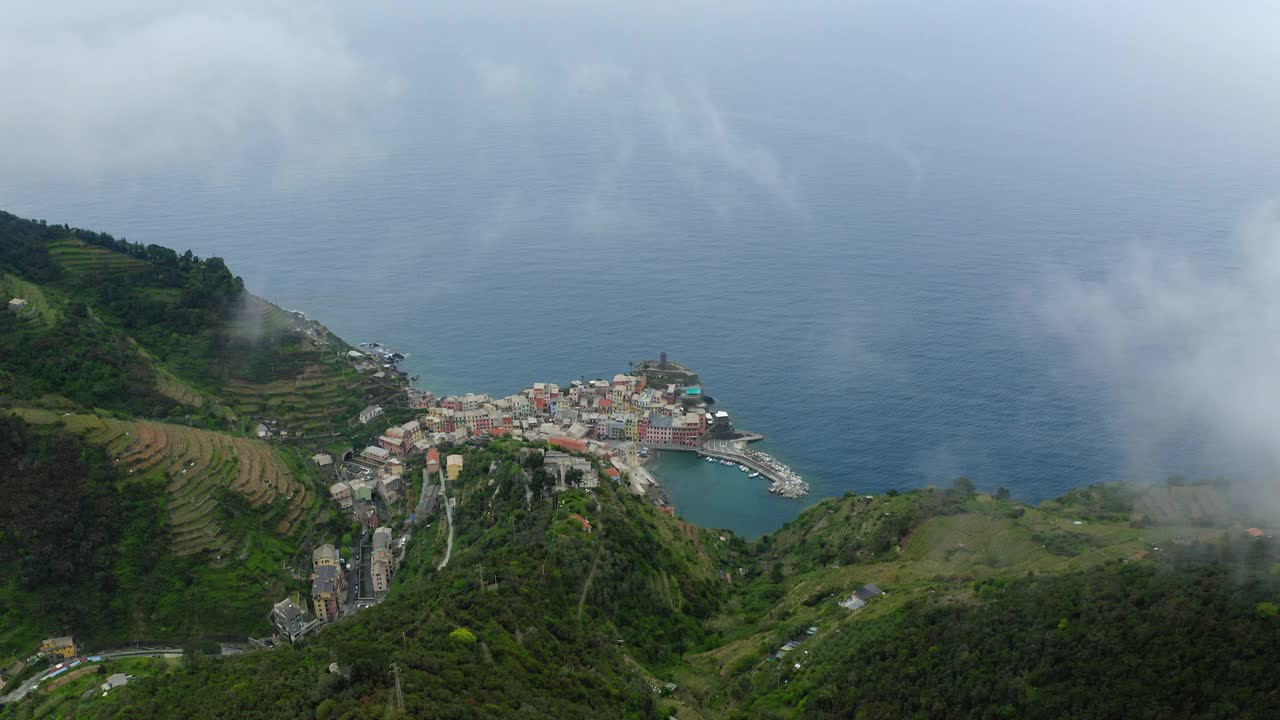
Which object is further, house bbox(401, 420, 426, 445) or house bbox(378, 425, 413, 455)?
house bbox(401, 420, 426, 445)

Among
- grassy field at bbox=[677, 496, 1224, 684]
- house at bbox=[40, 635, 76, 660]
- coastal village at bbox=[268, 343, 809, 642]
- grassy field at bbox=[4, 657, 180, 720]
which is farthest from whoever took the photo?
coastal village at bbox=[268, 343, 809, 642]

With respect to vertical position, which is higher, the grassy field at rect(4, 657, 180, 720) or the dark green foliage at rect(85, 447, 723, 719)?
the dark green foliage at rect(85, 447, 723, 719)

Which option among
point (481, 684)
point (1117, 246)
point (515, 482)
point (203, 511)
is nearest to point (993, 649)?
point (481, 684)

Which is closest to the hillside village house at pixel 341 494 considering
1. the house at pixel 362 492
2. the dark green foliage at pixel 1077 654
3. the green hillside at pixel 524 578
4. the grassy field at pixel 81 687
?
the house at pixel 362 492

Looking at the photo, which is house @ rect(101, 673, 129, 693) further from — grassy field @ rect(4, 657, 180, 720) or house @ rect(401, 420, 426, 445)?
house @ rect(401, 420, 426, 445)

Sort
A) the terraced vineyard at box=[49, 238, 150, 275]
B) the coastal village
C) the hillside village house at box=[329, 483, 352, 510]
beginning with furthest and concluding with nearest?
the terraced vineyard at box=[49, 238, 150, 275]
the hillside village house at box=[329, 483, 352, 510]
the coastal village

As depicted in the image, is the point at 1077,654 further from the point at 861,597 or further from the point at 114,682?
the point at 114,682

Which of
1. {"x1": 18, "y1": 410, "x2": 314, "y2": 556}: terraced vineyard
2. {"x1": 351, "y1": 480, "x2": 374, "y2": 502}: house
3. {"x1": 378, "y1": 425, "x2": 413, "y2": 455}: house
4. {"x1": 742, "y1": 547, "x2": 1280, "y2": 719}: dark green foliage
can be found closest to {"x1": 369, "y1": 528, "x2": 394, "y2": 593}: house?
{"x1": 18, "y1": 410, "x2": 314, "y2": 556}: terraced vineyard

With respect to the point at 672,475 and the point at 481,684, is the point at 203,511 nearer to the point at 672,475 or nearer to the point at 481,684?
the point at 481,684

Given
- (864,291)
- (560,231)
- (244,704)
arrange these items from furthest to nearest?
1. (560,231)
2. (864,291)
3. (244,704)
